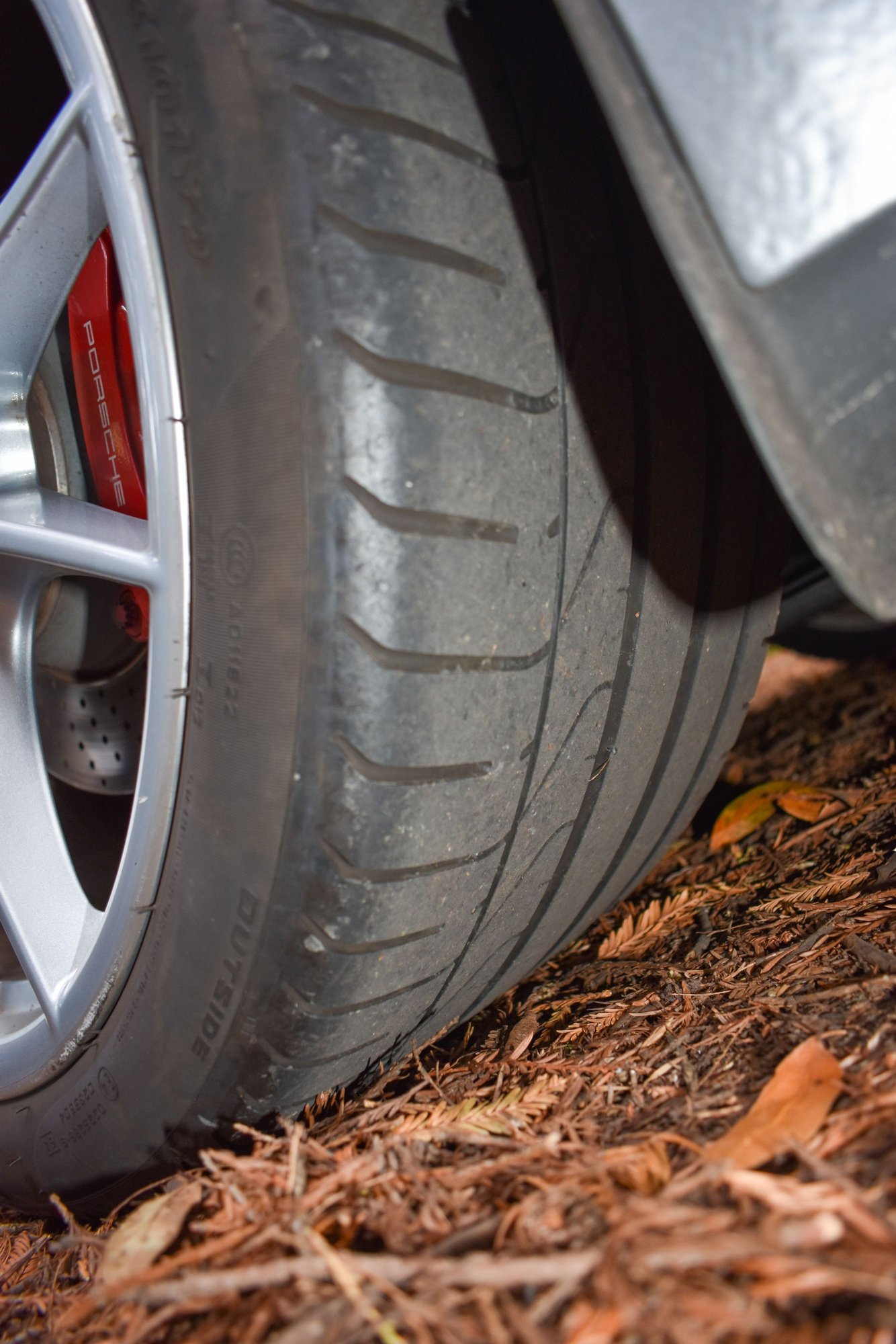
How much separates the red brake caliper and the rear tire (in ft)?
1.25

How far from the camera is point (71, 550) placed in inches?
38.9

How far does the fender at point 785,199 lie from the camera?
63 centimetres

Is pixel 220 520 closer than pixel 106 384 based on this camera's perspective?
Yes

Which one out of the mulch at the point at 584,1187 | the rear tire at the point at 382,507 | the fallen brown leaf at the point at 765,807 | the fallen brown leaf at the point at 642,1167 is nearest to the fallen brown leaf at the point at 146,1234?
the mulch at the point at 584,1187

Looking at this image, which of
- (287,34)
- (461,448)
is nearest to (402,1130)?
(461,448)

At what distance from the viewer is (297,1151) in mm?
818

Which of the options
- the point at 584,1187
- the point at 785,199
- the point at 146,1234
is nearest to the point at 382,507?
the point at 785,199

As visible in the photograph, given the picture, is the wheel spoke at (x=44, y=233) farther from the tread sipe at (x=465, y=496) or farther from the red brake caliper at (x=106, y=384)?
the tread sipe at (x=465, y=496)

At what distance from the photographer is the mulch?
0.58 meters

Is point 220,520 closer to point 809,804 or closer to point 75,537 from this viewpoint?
point 75,537

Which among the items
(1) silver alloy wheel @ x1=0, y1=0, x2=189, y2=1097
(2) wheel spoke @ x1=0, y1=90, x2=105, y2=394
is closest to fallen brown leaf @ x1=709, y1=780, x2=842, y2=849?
(1) silver alloy wheel @ x1=0, y1=0, x2=189, y2=1097

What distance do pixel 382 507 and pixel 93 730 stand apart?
0.94m

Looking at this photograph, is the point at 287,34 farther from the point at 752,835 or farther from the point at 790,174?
the point at 752,835

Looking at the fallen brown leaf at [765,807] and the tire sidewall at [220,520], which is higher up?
the tire sidewall at [220,520]
